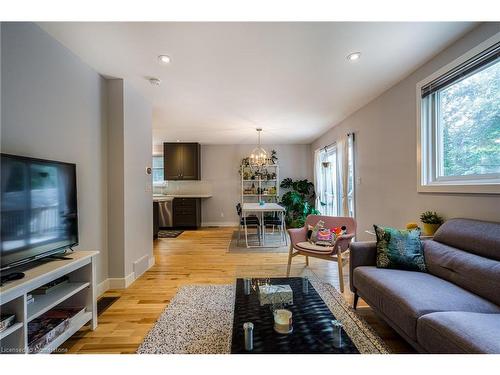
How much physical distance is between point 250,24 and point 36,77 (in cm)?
169

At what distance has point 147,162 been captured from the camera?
3.24m

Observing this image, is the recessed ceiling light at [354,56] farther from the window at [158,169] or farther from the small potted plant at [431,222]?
the window at [158,169]

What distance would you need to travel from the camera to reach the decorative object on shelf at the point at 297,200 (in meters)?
6.10

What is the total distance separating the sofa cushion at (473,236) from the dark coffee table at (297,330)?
3.77 feet

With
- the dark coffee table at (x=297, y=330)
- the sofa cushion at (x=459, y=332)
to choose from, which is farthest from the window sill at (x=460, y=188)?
the dark coffee table at (x=297, y=330)

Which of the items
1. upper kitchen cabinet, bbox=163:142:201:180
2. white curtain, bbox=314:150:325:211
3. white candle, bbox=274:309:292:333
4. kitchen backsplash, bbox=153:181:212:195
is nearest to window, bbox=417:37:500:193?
white candle, bbox=274:309:292:333

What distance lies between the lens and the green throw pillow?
188 centimetres

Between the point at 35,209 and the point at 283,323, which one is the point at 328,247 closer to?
the point at 283,323

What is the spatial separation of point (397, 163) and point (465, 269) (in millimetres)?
1586

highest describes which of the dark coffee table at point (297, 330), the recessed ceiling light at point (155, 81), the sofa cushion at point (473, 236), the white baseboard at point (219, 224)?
the recessed ceiling light at point (155, 81)

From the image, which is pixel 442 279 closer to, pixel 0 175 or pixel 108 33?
pixel 0 175

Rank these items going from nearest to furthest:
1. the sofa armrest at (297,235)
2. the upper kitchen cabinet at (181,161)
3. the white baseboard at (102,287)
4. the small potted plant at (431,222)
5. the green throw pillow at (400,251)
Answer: the green throw pillow at (400,251), the small potted plant at (431,222), the white baseboard at (102,287), the sofa armrest at (297,235), the upper kitchen cabinet at (181,161)

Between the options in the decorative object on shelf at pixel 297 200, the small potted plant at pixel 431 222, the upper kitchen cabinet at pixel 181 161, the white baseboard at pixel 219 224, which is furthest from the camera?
the white baseboard at pixel 219 224

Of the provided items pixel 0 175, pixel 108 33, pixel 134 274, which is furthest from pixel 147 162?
pixel 0 175
